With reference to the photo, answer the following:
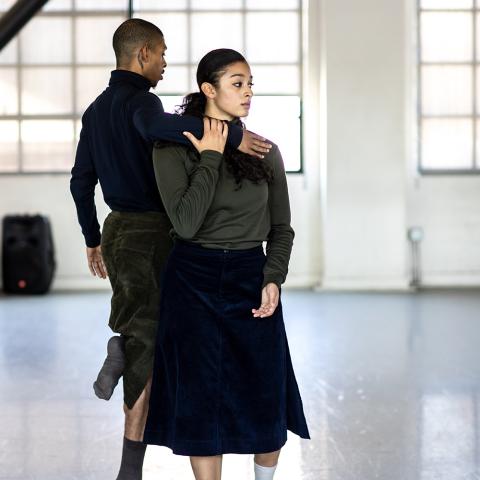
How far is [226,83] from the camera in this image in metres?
2.46

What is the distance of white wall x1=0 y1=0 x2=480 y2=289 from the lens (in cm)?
979

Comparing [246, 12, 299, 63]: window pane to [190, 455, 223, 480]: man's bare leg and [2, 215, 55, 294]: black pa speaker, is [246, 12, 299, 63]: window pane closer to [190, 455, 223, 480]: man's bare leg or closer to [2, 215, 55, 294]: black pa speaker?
[2, 215, 55, 294]: black pa speaker

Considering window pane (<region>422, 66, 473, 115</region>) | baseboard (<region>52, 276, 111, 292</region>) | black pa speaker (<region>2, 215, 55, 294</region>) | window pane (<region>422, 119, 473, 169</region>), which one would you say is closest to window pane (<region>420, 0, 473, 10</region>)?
window pane (<region>422, 66, 473, 115</region>)

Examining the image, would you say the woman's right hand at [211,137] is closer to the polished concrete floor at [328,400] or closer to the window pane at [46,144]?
the polished concrete floor at [328,400]

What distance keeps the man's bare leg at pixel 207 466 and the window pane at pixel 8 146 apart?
8.28 m

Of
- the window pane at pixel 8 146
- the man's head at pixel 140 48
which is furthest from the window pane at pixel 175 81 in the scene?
the man's head at pixel 140 48

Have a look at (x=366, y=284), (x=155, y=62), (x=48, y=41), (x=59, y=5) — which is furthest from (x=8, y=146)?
(x=155, y=62)

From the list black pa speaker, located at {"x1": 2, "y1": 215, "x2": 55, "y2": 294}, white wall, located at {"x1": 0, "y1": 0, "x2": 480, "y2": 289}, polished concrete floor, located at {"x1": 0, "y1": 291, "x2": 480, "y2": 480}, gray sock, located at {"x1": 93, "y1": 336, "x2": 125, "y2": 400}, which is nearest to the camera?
gray sock, located at {"x1": 93, "y1": 336, "x2": 125, "y2": 400}

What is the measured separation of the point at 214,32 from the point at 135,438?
795cm

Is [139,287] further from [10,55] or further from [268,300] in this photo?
[10,55]

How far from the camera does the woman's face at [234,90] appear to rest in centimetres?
246

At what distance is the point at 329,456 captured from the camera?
3592 mm

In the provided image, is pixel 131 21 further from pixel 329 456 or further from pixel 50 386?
pixel 50 386

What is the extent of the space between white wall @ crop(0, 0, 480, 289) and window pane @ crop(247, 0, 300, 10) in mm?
309
